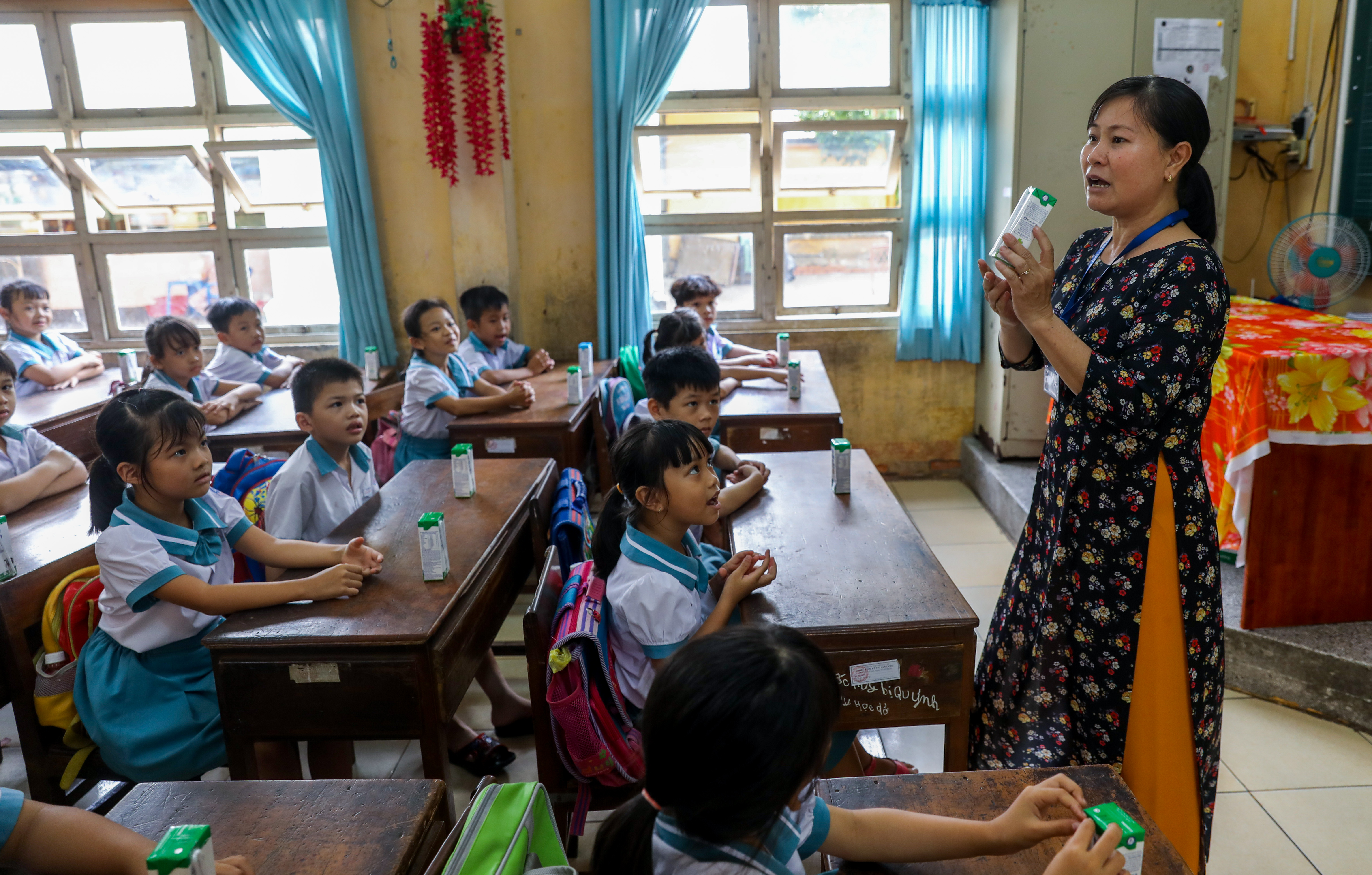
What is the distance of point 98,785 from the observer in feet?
7.09

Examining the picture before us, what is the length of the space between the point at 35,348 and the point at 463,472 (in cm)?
314

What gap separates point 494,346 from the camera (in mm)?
4109

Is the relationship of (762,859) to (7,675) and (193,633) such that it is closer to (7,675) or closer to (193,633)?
(193,633)

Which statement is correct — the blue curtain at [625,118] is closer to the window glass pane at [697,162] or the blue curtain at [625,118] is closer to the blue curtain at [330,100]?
the window glass pane at [697,162]

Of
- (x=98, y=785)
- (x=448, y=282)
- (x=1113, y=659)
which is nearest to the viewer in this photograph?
(x=1113, y=659)

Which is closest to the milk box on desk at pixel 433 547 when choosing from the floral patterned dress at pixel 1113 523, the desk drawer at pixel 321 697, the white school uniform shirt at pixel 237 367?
the desk drawer at pixel 321 697

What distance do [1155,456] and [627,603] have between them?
907 mm

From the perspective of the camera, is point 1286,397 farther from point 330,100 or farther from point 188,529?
point 330,100

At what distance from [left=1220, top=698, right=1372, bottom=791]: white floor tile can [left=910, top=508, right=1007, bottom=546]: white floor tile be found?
1422 millimetres

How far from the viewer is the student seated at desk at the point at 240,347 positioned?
3.99 metres

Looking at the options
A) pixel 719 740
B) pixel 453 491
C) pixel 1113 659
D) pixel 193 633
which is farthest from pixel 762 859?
pixel 453 491

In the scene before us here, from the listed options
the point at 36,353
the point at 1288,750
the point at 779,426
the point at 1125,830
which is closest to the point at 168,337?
the point at 36,353

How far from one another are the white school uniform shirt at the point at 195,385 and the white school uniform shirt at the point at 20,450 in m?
0.58

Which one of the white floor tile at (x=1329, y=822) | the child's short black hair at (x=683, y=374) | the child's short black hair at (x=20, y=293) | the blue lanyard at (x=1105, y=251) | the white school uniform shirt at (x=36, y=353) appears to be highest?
the blue lanyard at (x=1105, y=251)
